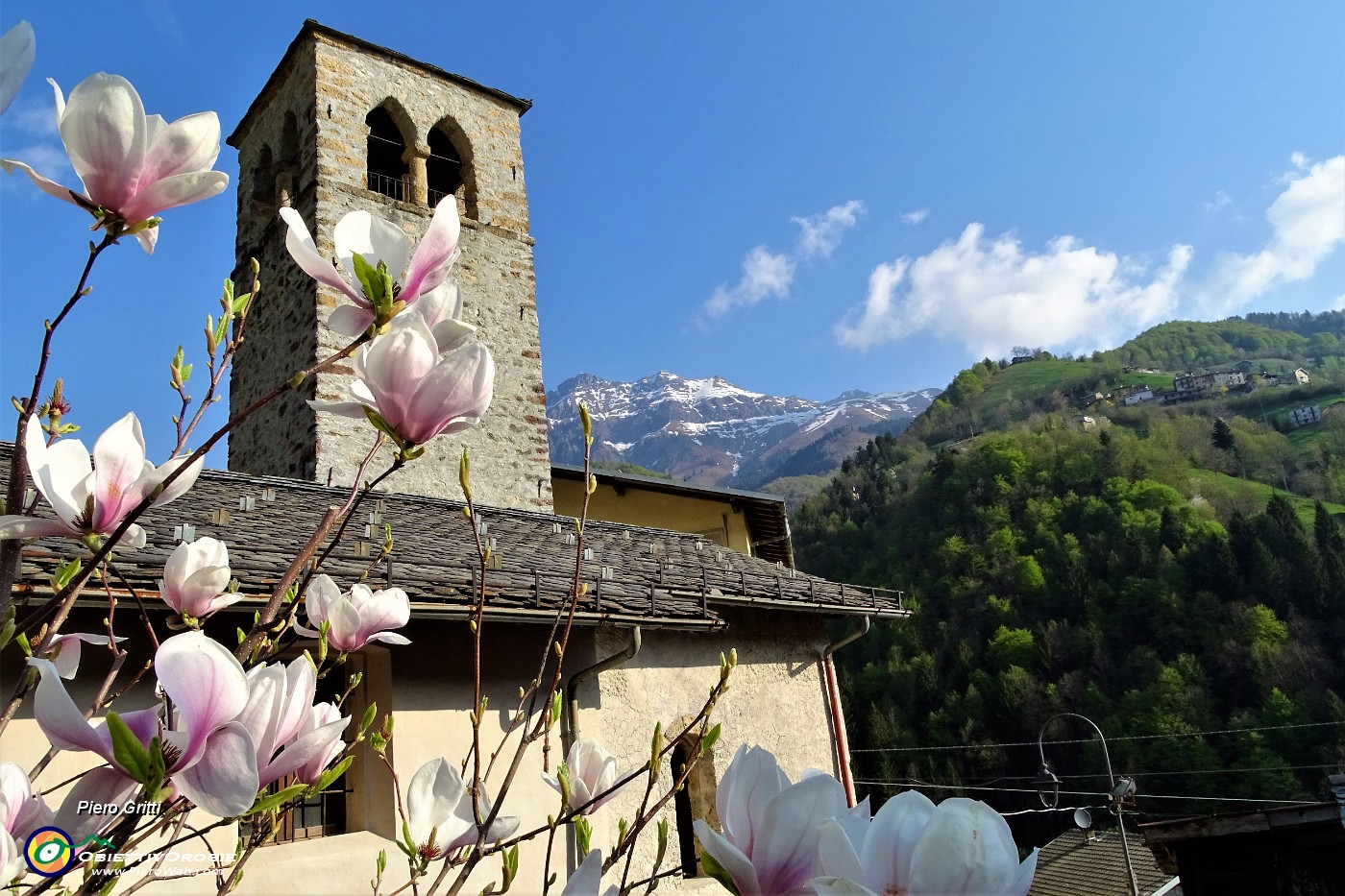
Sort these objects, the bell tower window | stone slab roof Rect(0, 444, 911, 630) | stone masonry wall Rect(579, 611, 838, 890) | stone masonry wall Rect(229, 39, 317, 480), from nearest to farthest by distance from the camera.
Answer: stone slab roof Rect(0, 444, 911, 630)
stone masonry wall Rect(579, 611, 838, 890)
stone masonry wall Rect(229, 39, 317, 480)
the bell tower window

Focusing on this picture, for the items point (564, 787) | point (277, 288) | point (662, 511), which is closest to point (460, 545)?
point (564, 787)

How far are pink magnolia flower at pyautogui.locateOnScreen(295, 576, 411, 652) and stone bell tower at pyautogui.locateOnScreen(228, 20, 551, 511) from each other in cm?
789

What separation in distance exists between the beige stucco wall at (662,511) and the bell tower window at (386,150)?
454 cm

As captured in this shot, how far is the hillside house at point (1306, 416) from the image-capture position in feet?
242

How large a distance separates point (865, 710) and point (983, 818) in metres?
46.4

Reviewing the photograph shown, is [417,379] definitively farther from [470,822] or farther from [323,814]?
[323,814]

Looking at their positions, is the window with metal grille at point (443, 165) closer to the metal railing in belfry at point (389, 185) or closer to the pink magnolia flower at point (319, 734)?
the metal railing in belfry at point (389, 185)

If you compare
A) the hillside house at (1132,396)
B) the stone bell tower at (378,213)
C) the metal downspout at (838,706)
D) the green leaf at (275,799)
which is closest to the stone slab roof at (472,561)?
the metal downspout at (838,706)

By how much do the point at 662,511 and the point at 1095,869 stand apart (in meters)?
14.3

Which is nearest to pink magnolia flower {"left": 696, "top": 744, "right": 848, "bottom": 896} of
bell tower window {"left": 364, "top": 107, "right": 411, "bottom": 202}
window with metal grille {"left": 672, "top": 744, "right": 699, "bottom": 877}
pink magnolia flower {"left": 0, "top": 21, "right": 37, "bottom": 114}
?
pink magnolia flower {"left": 0, "top": 21, "right": 37, "bottom": 114}

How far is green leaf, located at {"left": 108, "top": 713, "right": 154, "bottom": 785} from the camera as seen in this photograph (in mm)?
592

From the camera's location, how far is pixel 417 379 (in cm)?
88

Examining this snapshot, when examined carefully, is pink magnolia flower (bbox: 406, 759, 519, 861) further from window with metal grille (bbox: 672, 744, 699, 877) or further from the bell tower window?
the bell tower window

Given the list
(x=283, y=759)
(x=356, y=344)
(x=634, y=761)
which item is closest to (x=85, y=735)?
(x=283, y=759)
